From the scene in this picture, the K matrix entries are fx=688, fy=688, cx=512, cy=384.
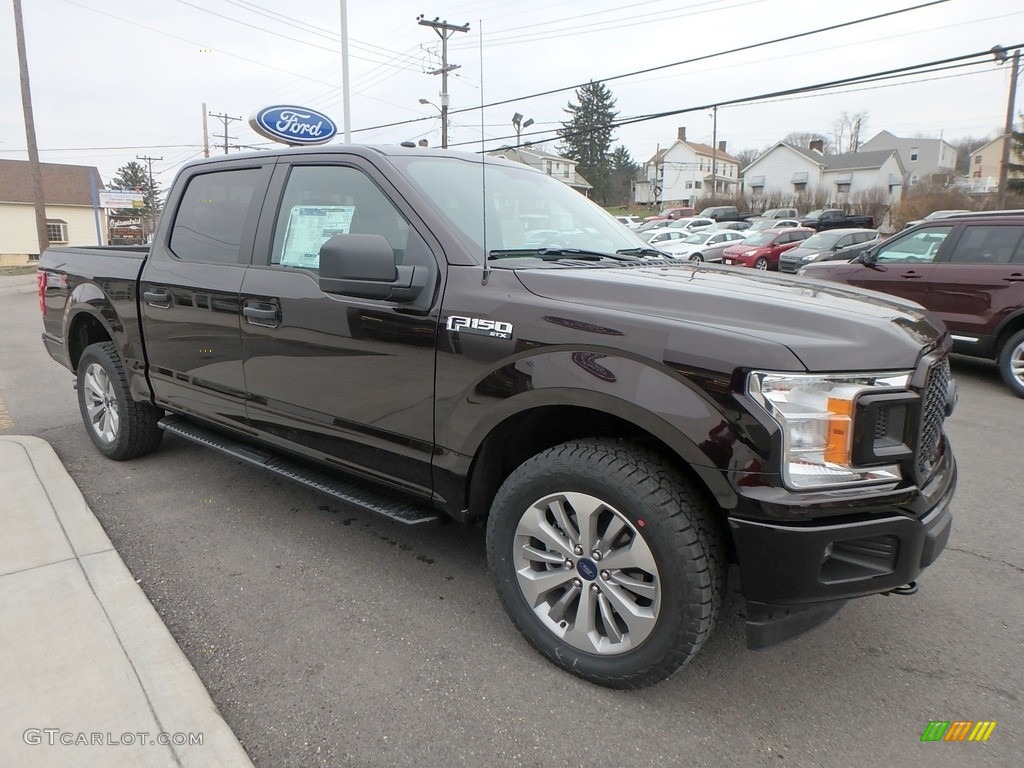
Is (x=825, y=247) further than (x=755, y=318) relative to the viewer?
Yes

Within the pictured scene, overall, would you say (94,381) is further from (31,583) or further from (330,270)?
(330,270)

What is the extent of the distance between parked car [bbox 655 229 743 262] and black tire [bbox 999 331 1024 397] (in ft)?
53.0

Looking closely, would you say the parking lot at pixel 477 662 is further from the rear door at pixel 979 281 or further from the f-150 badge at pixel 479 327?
the rear door at pixel 979 281

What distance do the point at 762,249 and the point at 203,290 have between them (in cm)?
2278

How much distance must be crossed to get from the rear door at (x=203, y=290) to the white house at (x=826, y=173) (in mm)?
67396

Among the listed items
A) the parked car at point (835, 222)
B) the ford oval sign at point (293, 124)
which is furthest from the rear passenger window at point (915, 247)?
the parked car at point (835, 222)

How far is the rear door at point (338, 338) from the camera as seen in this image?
278 cm

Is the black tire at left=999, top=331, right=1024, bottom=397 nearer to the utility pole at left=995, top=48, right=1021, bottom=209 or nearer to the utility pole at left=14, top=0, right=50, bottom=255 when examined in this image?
the utility pole at left=14, top=0, right=50, bottom=255

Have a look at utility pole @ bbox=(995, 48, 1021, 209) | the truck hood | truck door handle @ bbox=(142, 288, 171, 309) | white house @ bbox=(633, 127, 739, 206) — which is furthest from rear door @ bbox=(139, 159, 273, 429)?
white house @ bbox=(633, 127, 739, 206)

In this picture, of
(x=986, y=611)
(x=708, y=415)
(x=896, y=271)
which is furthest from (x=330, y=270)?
(x=896, y=271)

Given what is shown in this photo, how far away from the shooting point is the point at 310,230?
3.29m

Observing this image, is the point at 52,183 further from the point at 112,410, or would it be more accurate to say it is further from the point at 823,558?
the point at 823,558

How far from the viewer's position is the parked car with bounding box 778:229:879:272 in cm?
2005

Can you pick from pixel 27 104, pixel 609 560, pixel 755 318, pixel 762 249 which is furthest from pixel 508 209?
pixel 27 104
